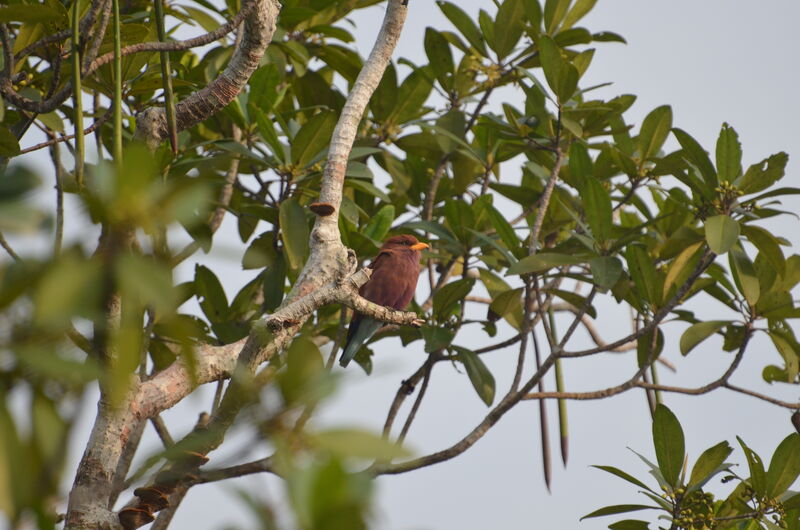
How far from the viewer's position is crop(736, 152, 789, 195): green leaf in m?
3.18

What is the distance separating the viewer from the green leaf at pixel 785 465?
297 centimetres

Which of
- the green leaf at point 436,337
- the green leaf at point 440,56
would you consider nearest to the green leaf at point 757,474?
the green leaf at point 436,337

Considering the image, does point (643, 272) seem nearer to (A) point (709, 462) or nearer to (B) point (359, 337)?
(A) point (709, 462)

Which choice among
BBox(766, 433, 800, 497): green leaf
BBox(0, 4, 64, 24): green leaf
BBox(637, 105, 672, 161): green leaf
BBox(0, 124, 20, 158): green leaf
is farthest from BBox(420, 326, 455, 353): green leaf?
BBox(0, 4, 64, 24): green leaf

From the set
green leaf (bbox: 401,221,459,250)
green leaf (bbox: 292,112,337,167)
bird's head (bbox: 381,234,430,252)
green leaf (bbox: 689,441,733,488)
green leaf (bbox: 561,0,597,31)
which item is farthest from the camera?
bird's head (bbox: 381,234,430,252)

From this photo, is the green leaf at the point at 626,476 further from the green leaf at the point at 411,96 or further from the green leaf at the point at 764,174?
the green leaf at the point at 411,96

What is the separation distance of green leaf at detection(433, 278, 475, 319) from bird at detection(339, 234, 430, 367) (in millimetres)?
336

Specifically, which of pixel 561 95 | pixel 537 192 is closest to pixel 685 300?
pixel 537 192

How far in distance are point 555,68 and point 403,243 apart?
111 centimetres

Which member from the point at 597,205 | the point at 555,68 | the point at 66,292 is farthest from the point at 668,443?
the point at 66,292

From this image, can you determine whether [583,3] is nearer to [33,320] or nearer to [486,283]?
[486,283]

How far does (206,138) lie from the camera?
4059 mm

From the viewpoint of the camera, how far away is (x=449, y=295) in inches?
139

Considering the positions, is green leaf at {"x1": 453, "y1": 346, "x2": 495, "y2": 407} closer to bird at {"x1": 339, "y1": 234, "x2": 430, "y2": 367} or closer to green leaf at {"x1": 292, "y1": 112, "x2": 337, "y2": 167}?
bird at {"x1": 339, "y1": 234, "x2": 430, "y2": 367}
